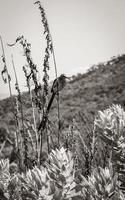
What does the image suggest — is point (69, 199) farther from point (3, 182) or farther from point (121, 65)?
point (121, 65)

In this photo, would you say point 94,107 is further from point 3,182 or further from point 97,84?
point 3,182

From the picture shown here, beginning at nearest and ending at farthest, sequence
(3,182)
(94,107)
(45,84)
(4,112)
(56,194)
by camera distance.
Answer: (56,194), (3,182), (45,84), (94,107), (4,112)

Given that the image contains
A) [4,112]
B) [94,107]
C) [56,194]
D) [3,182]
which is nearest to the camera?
[56,194]

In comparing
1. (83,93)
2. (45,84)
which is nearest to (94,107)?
(83,93)

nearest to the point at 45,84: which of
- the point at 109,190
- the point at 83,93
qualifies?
the point at 109,190

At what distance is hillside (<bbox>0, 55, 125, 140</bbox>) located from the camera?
14.6m

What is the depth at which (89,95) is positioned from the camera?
17953 mm

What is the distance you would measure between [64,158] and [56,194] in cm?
11

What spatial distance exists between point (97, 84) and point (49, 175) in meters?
19.1

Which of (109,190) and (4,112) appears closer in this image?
(109,190)

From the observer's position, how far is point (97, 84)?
64.1 feet

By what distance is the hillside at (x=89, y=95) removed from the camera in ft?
48.0

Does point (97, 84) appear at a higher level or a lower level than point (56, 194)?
higher


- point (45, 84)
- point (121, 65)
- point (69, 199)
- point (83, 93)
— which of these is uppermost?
point (121, 65)
